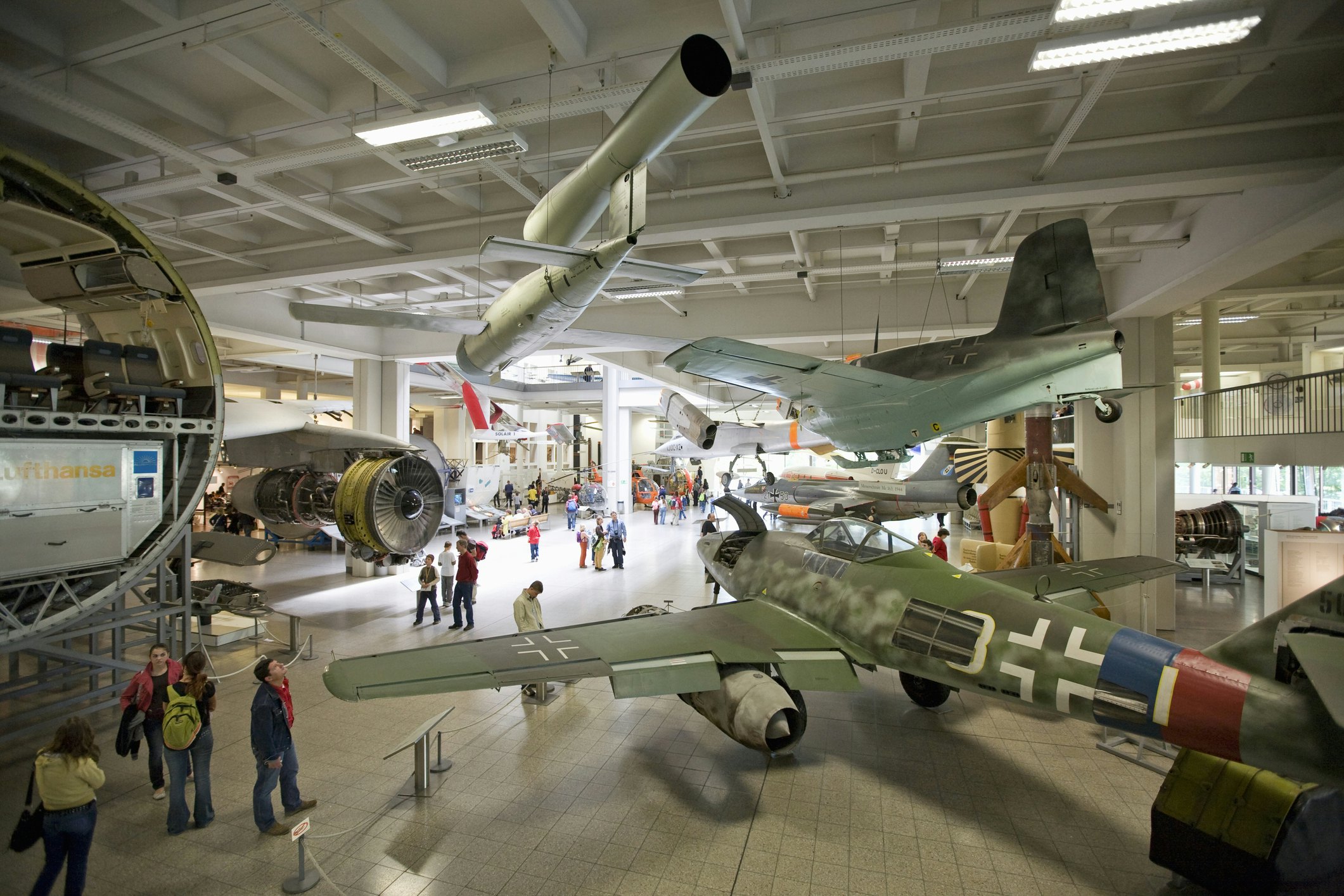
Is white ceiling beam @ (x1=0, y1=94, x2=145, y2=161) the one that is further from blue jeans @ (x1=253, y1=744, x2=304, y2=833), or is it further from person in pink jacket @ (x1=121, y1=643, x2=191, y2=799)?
blue jeans @ (x1=253, y1=744, x2=304, y2=833)

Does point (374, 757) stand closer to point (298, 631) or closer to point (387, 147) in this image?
point (298, 631)

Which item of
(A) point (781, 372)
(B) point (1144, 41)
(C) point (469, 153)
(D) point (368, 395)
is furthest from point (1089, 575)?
(D) point (368, 395)

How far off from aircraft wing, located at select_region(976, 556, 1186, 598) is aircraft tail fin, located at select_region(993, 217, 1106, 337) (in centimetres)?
263

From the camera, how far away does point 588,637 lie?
4668 mm

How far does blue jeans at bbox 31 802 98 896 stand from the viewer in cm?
311

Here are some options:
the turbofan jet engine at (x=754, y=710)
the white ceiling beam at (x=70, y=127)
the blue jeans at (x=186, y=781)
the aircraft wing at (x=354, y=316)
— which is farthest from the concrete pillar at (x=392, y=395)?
the turbofan jet engine at (x=754, y=710)

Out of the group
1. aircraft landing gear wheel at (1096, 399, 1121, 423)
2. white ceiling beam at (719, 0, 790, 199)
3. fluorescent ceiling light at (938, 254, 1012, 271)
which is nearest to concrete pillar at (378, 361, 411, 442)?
white ceiling beam at (719, 0, 790, 199)

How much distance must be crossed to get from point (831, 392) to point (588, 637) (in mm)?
3747

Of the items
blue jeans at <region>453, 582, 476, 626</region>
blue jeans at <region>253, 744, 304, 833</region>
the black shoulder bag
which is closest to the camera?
the black shoulder bag

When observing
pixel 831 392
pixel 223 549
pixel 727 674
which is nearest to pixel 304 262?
pixel 223 549

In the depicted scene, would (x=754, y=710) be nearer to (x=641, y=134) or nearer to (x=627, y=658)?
(x=627, y=658)

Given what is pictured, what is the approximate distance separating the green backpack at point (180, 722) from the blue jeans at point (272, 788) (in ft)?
1.58

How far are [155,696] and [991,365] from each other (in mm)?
7901

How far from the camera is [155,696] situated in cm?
432
